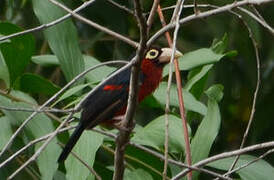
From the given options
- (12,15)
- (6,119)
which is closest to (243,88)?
(12,15)

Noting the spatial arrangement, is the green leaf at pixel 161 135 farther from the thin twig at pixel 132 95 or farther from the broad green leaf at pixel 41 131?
the thin twig at pixel 132 95

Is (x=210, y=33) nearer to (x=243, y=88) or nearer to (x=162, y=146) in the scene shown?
(x=243, y=88)

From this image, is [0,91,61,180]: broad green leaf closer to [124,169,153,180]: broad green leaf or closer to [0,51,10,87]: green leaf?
[0,51,10,87]: green leaf

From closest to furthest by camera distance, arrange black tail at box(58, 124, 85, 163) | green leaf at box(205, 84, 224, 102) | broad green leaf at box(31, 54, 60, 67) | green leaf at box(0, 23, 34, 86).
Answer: black tail at box(58, 124, 85, 163) → green leaf at box(205, 84, 224, 102) → green leaf at box(0, 23, 34, 86) → broad green leaf at box(31, 54, 60, 67)

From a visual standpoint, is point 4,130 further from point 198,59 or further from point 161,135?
point 198,59

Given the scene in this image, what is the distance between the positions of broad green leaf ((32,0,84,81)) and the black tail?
721 mm

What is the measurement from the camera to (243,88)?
27.5ft

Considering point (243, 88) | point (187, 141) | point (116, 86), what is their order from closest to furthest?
point (187, 141)
point (116, 86)
point (243, 88)

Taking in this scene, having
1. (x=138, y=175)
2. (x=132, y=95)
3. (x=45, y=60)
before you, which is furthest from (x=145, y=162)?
(x=132, y=95)

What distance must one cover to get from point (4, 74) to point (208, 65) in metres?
1.36

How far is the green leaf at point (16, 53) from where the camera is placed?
225 inches

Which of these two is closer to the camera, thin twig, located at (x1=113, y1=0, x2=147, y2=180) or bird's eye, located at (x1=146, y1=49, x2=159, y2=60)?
thin twig, located at (x1=113, y1=0, x2=147, y2=180)

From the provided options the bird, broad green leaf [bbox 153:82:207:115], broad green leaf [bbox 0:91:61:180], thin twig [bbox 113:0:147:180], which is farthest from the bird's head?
thin twig [bbox 113:0:147:180]

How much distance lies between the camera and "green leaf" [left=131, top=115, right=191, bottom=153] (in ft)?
16.1
